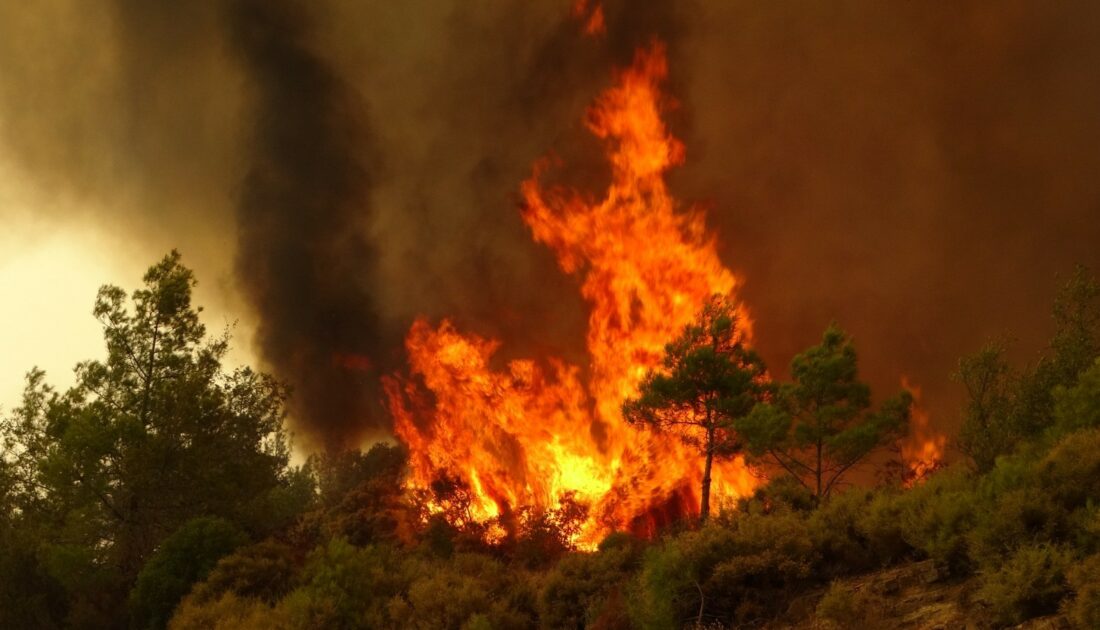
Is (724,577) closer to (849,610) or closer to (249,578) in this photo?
(849,610)

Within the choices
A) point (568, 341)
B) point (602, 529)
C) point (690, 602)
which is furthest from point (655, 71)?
point (690, 602)

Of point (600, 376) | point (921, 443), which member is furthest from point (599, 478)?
point (921, 443)

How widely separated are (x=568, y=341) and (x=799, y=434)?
11.9 meters

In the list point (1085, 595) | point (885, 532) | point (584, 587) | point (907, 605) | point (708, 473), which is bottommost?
point (1085, 595)

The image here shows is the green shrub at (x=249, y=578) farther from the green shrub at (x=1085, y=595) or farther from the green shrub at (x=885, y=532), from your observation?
the green shrub at (x=1085, y=595)

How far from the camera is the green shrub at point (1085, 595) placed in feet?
27.9

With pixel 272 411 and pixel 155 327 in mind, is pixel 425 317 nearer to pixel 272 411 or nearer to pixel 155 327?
pixel 272 411

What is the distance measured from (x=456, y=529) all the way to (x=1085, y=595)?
2128 cm

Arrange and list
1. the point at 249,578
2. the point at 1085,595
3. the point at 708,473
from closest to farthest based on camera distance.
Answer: the point at 1085,595 → the point at 249,578 → the point at 708,473

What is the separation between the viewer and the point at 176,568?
22281 mm

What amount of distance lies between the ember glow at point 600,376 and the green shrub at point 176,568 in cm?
884

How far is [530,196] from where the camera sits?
119ft

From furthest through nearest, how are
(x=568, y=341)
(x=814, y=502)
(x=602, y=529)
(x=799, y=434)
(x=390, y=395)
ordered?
(x=390, y=395), (x=568, y=341), (x=602, y=529), (x=799, y=434), (x=814, y=502)

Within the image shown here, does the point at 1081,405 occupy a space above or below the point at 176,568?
above
